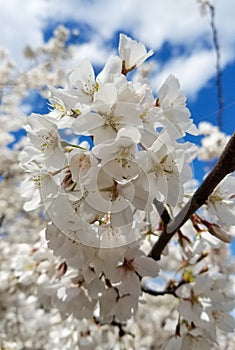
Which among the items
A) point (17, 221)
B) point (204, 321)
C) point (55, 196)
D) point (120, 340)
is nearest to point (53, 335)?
point (120, 340)

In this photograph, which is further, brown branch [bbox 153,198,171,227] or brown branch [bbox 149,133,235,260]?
brown branch [bbox 153,198,171,227]

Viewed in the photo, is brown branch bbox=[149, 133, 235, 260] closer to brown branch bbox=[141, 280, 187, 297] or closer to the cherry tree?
the cherry tree

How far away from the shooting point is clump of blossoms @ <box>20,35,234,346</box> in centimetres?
70

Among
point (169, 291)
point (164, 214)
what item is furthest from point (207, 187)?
point (169, 291)

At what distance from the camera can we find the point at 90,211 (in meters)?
0.74

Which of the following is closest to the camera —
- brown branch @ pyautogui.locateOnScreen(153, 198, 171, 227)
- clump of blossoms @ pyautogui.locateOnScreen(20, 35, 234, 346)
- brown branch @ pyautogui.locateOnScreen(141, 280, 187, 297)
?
clump of blossoms @ pyautogui.locateOnScreen(20, 35, 234, 346)

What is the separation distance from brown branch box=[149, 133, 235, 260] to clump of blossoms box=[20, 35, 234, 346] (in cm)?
4

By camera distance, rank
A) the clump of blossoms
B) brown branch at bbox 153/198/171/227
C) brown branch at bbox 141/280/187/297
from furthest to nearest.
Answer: brown branch at bbox 141/280/187/297, brown branch at bbox 153/198/171/227, the clump of blossoms

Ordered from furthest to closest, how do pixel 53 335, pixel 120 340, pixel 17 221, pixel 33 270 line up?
pixel 17 221 < pixel 53 335 < pixel 120 340 < pixel 33 270

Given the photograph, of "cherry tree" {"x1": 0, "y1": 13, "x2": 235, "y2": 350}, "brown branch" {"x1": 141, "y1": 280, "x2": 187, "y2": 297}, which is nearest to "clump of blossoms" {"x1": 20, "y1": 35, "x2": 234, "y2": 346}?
"cherry tree" {"x1": 0, "y1": 13, "x2": 235, "y2": 350}

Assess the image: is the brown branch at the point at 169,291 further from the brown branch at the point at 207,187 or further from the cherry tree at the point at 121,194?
the brown branch at the point at 207,187

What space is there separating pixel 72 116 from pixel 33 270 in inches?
33.4

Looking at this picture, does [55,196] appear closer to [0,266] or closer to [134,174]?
[134,174]

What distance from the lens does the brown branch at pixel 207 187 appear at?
0.72m
